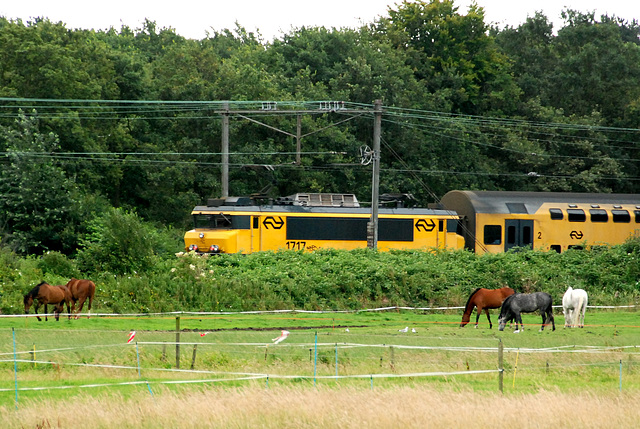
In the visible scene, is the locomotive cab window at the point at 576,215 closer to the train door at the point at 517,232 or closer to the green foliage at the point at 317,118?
the train door at the point at 517,232

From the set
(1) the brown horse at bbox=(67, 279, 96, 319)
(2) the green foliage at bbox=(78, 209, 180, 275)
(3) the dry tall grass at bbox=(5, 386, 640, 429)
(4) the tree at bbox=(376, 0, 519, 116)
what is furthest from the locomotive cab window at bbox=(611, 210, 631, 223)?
(3) the dry tall grass at bbox=(5, 386, 640, 429)

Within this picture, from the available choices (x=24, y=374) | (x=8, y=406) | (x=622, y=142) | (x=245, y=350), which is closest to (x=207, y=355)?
(x=245, y=350)

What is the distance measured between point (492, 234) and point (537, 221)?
256cm

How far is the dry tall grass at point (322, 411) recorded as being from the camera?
15.9 m

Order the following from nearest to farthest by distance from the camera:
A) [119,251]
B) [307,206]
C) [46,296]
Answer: [46,296], [119,251], [307,206]

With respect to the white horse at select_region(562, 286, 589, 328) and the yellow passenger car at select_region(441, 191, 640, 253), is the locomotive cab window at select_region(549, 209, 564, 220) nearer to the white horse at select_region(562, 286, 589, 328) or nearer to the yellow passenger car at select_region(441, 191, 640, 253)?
the yellow passenger car at select_region(441, 191, 640, 253)

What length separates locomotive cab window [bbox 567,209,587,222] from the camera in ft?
164

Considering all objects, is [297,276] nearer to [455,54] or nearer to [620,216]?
[620,216]

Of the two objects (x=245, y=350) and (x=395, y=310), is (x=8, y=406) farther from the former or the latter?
(x=395, y=310)

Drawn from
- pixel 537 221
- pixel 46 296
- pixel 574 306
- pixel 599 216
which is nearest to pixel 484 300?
pixel 574 306

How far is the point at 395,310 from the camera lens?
36.4m

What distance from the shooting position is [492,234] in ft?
161

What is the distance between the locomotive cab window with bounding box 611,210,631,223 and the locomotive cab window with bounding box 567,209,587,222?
2.08 metres

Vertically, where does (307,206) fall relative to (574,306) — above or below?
above
